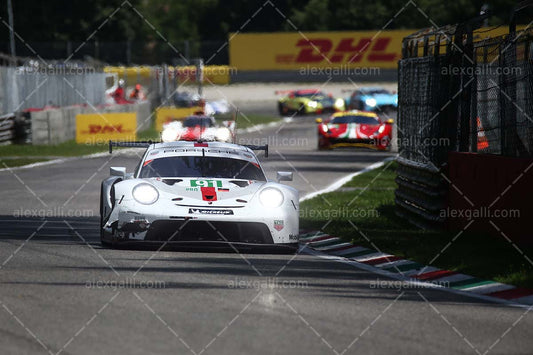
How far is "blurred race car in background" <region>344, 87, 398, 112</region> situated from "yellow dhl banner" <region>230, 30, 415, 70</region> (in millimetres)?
15470

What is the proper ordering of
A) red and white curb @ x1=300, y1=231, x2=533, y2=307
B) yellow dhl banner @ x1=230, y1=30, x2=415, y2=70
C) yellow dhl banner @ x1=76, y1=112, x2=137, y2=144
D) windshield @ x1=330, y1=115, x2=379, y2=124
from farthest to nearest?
yellow dhl banner @ x1=230, y1=30, x2=415, y2=70 → yellow dhl banner @ x1=76, y1=112, x2=137, y2=144 → windshield @ x1=330, y1=115, x2=379, y2=124 → red and white curb @ x1=300, y1=231, x2=533, y2=307

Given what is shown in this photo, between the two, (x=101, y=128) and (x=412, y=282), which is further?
(x=101, y=128)

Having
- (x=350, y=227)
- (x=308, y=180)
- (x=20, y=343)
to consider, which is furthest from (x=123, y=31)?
(x=20, y=343)

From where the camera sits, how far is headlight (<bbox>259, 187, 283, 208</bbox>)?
39.5 ft

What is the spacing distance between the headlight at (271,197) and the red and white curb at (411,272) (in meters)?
0.78

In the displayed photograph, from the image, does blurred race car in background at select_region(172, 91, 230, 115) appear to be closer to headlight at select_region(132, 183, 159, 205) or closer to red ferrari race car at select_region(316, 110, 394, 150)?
red ferrari race car at select_region(316, 110, 394, 150)

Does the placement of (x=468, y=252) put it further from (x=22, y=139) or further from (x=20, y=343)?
(x=22, y=139)

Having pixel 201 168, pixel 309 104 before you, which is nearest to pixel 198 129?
pixel 201 168

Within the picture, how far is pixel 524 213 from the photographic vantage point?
12.1 meters

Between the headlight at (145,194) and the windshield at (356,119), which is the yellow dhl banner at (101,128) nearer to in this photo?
the windshield at (356,119)

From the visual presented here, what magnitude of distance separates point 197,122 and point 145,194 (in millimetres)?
21323

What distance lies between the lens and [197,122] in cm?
3312

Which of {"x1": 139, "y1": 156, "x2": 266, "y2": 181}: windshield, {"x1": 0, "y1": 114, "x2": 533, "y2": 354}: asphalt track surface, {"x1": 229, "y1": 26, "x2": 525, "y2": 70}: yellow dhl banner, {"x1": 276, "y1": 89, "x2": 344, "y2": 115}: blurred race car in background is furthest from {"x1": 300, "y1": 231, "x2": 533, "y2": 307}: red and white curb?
{"x1": 229, "y1": 26, "x2": 525, "y2": 70}: yellow dhl banner

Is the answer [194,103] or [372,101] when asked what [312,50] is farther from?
[194,103]
